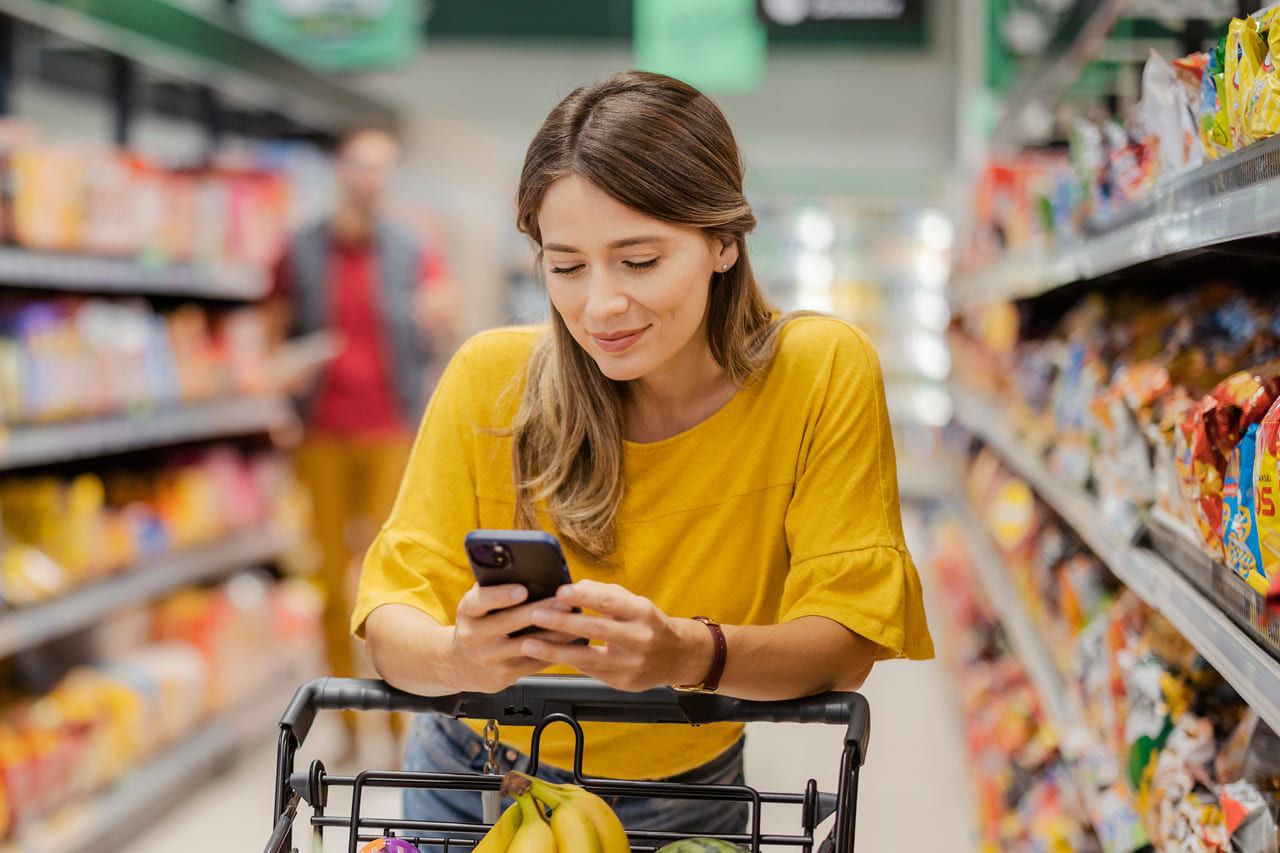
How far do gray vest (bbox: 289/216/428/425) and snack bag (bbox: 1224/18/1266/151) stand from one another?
126 inches

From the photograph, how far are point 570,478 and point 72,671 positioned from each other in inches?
106

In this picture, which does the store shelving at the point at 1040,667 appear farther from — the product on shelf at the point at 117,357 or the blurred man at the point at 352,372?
the product on shelf at the point at 117,357

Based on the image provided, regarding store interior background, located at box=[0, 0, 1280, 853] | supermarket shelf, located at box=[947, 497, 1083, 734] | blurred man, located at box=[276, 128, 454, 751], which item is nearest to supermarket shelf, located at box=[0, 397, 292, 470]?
store interior background, located at box=[0, 0, 1280, 853]

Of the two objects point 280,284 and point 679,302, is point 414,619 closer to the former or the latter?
point 679,302

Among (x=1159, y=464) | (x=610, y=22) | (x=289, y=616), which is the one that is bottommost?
(x=289, y=616)

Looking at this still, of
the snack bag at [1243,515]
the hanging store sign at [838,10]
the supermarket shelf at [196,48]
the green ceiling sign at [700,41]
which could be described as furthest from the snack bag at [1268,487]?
the hanging store sign at [838,10]

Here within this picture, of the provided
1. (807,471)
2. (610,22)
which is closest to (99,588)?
(807,471)

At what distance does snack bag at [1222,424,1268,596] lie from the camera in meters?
1.08

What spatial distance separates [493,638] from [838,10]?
6.88 m

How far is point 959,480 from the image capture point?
4723mm

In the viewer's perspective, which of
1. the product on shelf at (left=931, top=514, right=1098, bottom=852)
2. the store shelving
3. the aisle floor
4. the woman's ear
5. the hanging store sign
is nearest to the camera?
the woman's ear

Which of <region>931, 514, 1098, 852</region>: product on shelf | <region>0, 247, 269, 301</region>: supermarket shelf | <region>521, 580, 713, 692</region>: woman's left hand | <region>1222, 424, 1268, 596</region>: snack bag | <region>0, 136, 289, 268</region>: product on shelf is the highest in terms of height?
<region>0, 136, 289, 268</region>: product on shelf

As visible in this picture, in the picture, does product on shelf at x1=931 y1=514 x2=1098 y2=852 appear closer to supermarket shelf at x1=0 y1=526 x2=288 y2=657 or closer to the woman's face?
the woman's face

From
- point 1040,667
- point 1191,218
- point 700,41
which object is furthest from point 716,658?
point 700,41
